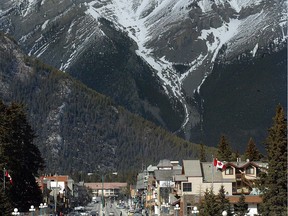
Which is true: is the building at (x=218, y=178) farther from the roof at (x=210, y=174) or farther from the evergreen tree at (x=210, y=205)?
the evergreen tree at (x=210, y=205)

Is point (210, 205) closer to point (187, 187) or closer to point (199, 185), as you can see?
point (199, 185)

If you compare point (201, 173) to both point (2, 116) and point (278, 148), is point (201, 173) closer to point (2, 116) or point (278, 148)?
point (2, 116)

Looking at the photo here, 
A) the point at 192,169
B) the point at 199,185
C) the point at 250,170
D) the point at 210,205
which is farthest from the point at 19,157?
the point at 250,170

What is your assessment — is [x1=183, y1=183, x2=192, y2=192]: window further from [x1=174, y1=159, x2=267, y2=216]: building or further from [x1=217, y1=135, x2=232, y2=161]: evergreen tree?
[x1=217, y1=135, x2=232, y2=161]: evergreen tree

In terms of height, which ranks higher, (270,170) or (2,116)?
(2,116)

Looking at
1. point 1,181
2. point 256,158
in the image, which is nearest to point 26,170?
point 1,181

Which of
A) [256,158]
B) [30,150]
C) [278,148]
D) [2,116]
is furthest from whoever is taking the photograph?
[256,158]

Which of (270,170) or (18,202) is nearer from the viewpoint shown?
(270,170)
